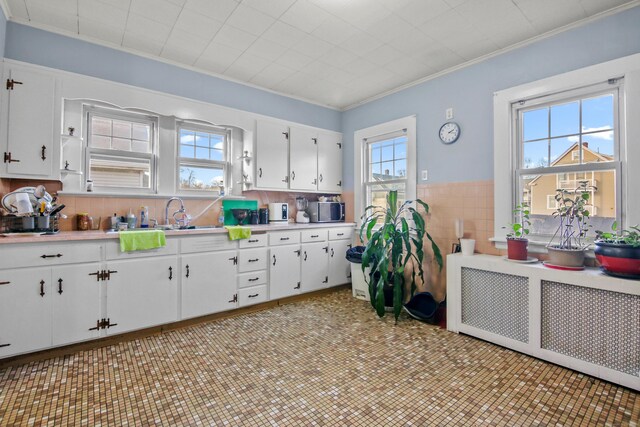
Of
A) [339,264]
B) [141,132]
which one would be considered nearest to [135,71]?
[141,132]

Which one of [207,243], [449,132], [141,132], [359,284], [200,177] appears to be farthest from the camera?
[359,284]

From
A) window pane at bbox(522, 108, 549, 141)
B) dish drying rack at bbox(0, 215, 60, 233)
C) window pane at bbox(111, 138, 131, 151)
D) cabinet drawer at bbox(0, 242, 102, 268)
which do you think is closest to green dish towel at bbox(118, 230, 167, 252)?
cabinet drawer at bbox(0, 242, 102, 268)

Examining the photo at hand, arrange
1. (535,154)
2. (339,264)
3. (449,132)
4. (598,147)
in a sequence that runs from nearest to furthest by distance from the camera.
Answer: (598,147) → (535,154) → (449,132) → (339,264)

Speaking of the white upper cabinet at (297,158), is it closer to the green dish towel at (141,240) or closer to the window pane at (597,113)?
the green dish towel at (141,240)

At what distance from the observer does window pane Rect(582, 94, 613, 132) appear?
2.53m

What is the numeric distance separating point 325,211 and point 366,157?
1.03 m

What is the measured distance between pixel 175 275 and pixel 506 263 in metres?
3.01

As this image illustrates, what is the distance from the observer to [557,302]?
2.35 meters

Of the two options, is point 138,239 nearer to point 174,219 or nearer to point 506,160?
point 174,219

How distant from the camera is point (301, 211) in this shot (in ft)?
14.6

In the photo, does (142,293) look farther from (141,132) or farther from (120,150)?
(141,132)

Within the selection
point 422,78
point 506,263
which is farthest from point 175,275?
point 422,78

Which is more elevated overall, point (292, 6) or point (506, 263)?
point (292, 6)

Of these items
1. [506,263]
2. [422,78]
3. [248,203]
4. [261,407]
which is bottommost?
[261,407]
